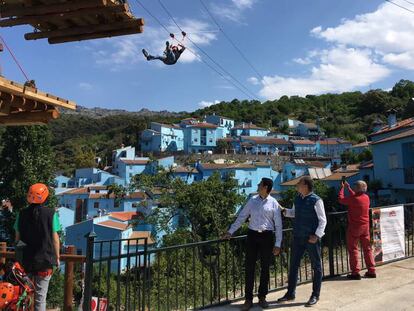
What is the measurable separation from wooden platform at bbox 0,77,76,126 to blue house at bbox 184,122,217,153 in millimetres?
85207

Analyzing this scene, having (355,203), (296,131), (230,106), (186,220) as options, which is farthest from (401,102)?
(355,203)

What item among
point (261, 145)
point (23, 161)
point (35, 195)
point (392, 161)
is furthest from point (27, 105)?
point (261, 145)

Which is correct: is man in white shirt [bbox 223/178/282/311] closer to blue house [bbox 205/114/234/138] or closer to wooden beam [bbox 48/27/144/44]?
wooden beam [bbox 48/27/144/44]

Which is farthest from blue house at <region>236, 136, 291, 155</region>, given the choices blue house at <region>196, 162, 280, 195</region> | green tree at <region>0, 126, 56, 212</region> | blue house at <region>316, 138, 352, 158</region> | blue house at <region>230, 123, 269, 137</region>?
green tree at <region>0, 126, 56, 212</region>

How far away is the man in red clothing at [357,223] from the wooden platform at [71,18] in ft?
14.3

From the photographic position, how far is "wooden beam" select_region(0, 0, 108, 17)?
5332 mm

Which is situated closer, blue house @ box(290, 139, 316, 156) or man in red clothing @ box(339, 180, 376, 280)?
man in red clothing @ box(339, 180, 376, 280)

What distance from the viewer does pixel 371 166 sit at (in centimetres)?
3491

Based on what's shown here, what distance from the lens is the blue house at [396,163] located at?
92.9 feet

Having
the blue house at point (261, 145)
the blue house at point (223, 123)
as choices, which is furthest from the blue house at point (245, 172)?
the blue house at point (223, 123)

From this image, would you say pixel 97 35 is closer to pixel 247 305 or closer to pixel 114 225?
pixel 247 305

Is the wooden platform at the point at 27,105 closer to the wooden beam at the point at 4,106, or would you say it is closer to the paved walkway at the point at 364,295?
the wooden beam at the point at 4,106

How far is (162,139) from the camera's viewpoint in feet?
293

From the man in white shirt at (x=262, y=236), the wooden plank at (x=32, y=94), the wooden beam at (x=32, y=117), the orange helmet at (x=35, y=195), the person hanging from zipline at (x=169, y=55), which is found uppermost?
the person hanging from zipline at (x=169, y=55)
